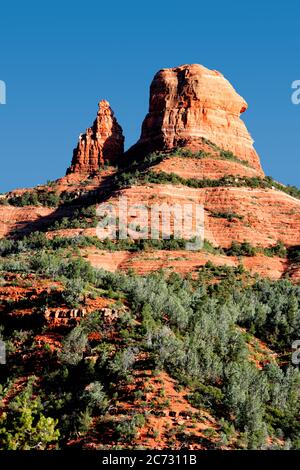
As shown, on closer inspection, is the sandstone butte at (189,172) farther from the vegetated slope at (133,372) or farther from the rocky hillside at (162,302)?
the vegetated slope at (133,372)

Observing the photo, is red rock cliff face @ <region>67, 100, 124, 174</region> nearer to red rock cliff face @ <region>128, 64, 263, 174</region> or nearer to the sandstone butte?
the sandstone butte

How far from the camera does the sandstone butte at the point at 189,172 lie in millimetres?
62344

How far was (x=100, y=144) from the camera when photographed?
90.7 m

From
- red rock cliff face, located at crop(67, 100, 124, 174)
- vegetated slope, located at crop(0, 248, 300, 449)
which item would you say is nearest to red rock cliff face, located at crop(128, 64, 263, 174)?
red rock cliff face, located at crop(67, 100, 124, 174)

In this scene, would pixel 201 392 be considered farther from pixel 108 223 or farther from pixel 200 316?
pixel 108 223

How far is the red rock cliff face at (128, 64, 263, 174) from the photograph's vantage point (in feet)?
282

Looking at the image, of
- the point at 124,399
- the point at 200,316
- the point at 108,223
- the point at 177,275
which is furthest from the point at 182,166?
the point at 124,399

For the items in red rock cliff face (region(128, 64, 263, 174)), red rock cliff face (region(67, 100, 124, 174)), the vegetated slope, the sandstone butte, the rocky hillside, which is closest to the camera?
the vegetated slope

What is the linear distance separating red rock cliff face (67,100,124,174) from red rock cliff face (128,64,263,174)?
2975 mm

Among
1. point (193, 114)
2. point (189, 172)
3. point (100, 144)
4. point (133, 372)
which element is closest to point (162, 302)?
point (133, 372)

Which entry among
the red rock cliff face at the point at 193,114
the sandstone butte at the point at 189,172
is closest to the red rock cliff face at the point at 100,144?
the sandstone butte at the point at 189,172

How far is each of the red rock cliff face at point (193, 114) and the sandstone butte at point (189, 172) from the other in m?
0.12

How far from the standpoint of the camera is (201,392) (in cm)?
2911

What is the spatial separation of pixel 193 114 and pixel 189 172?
13.4 metres
